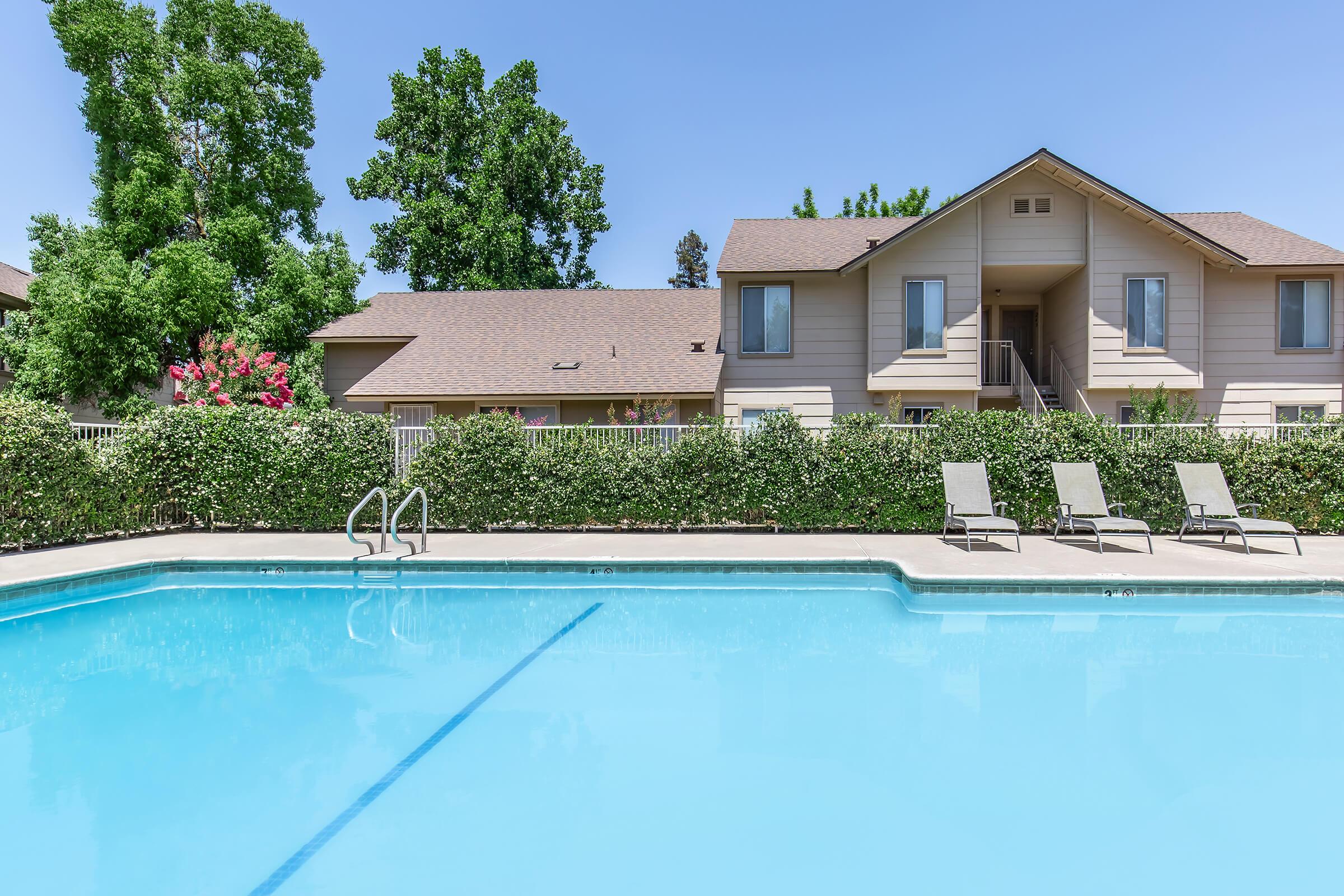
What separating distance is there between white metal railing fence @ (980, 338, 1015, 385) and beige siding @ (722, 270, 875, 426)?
3629 millimetres

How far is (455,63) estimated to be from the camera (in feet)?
99.7

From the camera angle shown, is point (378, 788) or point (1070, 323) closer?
point (378, 788)

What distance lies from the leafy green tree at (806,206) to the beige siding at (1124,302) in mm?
21599

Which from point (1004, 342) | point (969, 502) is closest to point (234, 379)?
point (969, 502)

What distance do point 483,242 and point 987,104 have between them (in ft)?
59.3

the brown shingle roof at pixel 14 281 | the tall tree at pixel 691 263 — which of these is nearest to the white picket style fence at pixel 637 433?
the brown shingle roof at pixel 14 281

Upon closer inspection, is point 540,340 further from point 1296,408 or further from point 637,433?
point 1296,408

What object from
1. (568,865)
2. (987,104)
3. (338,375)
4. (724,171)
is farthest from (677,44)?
(568,865)

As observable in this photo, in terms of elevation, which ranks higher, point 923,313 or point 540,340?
point 923,313

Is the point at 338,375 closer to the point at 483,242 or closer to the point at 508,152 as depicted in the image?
the point at 483,242

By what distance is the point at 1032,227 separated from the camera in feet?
51.1

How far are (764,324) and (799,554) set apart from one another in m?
8.45

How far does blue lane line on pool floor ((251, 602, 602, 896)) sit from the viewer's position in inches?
122

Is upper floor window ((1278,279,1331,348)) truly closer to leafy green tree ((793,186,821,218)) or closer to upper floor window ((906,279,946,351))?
upper floor window ((906,279,946,351))
